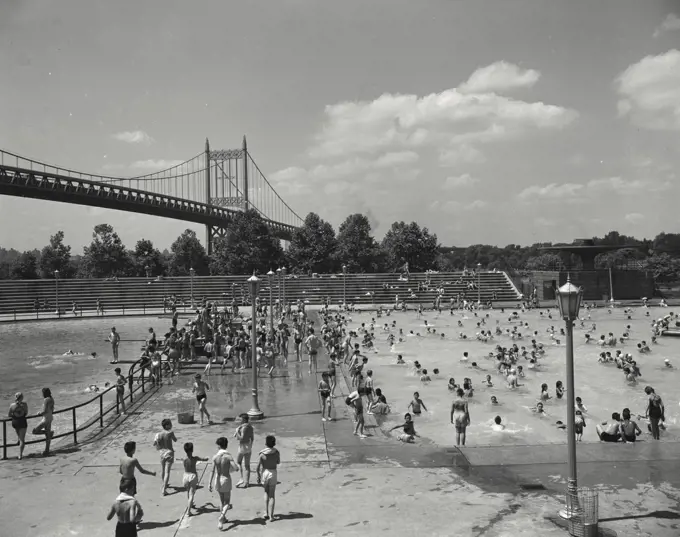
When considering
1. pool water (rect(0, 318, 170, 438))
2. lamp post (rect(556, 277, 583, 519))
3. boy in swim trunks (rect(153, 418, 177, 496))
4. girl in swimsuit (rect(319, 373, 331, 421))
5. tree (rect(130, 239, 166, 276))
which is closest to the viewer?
lamp post (rect(556, 277, 583, 519))

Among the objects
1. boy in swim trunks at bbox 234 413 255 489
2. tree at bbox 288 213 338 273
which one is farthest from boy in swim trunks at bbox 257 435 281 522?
tree at bbox 288 213 338 273

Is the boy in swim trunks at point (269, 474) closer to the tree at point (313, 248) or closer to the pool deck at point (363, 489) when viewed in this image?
the pool deck at point (363, 489)

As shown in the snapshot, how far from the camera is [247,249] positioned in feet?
247

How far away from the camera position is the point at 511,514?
901 cm

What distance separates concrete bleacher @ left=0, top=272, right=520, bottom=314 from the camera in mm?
54375

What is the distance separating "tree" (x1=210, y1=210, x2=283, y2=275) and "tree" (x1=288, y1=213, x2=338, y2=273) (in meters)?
2.70

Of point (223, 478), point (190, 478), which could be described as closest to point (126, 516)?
point (223, 478)

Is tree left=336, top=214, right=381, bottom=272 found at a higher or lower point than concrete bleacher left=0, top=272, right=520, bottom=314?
higher

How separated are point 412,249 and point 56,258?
5167 cm

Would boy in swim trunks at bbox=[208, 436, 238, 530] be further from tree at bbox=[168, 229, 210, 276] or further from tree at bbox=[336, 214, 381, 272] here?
tree at bbox=[168, 229, 210, 276]

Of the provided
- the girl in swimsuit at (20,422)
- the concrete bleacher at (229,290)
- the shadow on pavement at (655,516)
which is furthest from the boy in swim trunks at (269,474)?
the concrete bleacher at (229,290)

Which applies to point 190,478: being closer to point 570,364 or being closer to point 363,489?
point 363,489

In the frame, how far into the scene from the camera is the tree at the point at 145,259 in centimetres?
8562

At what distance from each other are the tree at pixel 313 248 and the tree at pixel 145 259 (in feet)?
71.2
